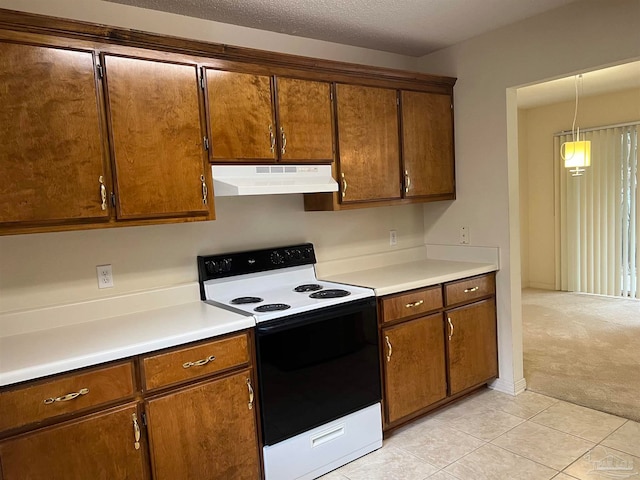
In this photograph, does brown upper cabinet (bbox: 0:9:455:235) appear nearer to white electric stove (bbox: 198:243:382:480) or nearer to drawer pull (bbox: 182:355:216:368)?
white electric stove (bbox: 198:243:382:480)

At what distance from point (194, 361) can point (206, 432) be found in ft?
1.07

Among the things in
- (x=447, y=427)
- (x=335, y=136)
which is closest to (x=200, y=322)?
(x=335, y=136)

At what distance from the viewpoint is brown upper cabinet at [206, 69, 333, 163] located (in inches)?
89.6

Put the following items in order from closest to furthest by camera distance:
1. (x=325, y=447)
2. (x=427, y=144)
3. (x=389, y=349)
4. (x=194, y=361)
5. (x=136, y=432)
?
(x=136, y=432) → (x=194, y=361) → (x=325, y=447) → (x=389, y=349) → (x=427, y=144)

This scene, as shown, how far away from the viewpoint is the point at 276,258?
280cm

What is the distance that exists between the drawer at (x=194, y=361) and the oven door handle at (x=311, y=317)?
11 centimetres

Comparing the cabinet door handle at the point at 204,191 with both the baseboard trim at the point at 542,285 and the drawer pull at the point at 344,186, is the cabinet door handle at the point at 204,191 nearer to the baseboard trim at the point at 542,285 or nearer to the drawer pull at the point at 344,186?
the drawer pull at the point at 344,186

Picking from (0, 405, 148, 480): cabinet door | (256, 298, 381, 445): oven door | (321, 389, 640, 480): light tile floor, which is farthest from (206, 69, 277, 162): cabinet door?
(321, 389, 640, 480): light tile floor

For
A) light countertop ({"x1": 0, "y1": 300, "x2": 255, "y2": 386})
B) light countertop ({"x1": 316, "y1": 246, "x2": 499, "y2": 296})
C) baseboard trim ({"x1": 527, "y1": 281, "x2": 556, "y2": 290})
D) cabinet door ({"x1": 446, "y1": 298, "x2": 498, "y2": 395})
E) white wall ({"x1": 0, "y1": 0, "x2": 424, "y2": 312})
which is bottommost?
baseboard trim ({"x1": 527, "y1": 281, "x2": 556, "y2": 290})

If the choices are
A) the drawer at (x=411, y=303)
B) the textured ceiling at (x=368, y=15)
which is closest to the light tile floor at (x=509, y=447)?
the drawer at (x=411, y=303)

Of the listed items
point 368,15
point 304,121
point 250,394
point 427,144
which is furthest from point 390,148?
point 250,394

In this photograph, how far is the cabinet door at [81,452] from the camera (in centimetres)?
159

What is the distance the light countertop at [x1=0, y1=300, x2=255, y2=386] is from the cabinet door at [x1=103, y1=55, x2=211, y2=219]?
0.49 m

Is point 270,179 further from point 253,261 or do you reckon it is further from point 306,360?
point 306,360
